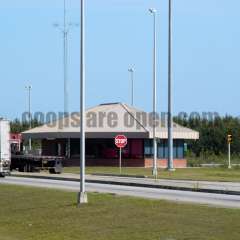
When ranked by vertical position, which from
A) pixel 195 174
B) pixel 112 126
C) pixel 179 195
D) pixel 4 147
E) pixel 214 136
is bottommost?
pixel 195 174

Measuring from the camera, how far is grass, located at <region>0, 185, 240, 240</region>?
1509cm

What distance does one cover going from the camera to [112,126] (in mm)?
68500

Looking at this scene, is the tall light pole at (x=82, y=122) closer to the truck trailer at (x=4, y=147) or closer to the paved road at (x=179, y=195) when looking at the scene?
the paved road at (x=179, y=195)

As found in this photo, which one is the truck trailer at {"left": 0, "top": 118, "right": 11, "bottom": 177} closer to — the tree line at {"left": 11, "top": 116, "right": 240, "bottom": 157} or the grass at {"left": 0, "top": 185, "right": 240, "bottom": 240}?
the grass at {"left": 0, "top": 185, "right": 240, "bottom": 240}

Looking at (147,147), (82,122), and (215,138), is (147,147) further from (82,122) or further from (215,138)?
(82,122)

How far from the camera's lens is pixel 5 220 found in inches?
779

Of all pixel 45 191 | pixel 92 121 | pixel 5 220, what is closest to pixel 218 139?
pixel 92 121

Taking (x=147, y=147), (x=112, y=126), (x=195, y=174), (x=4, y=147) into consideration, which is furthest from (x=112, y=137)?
(x=4, y=147)

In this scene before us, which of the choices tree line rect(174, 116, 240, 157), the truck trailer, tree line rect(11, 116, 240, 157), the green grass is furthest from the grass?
tree line rect(174, 116, 240, 157)

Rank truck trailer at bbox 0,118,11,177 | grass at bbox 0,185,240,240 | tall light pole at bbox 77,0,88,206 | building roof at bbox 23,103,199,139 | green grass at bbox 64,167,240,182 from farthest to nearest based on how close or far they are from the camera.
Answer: building roof at bbox 23,103,199,139, truck trailer at bbox 0,118,11,177, green grass at bbox 64,167,240,182, tall light pole at bbox 77,0,88,206, grass at bbox 0,185,240,240

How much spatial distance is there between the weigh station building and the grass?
4202cm

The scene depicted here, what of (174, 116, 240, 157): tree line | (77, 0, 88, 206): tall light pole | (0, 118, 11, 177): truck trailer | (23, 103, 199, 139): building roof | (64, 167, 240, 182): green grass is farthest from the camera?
(174, 116, 240, 157): tree line

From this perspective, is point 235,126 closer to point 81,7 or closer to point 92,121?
point 92,121

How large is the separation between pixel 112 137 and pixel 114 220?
160ft
